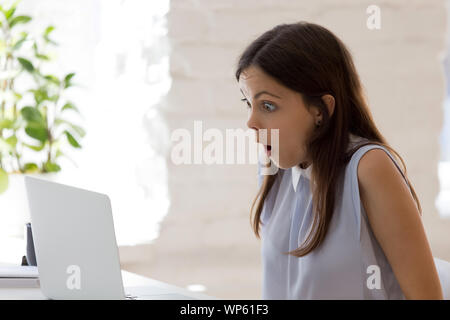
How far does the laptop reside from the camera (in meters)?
0.88

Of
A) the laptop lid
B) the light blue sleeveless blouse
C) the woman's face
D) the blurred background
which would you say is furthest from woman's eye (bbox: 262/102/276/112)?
the blurred background

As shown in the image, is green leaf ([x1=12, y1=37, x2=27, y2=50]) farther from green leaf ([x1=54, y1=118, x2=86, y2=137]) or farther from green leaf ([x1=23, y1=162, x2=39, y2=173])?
green leaf ([x1=23, y1=162, x2=39, y2=173])

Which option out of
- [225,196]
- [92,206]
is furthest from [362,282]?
[225,196]

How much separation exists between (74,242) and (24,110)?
977 millimetres

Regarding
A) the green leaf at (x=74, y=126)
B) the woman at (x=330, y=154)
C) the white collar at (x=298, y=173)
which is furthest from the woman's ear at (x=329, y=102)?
the green leaf at (x=74, y=126)

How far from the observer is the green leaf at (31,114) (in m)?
1.80

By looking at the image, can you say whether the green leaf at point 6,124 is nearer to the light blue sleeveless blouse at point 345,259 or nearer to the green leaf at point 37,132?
the green leaf at point 37,132

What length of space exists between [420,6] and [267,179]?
94 centimetres

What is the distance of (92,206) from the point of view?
88 cm

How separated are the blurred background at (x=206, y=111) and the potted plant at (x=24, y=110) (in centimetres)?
1

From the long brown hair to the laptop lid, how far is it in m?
0.27

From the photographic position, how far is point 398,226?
2.90 ft
